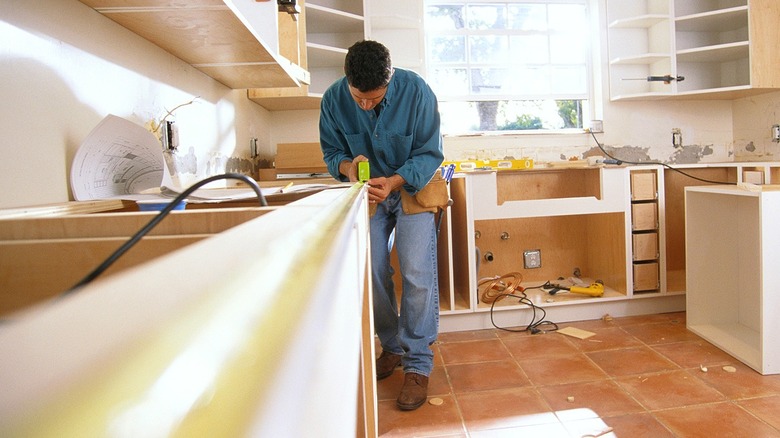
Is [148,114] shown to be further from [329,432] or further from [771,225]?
[771,225]

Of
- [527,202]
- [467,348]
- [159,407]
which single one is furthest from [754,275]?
[159,407]

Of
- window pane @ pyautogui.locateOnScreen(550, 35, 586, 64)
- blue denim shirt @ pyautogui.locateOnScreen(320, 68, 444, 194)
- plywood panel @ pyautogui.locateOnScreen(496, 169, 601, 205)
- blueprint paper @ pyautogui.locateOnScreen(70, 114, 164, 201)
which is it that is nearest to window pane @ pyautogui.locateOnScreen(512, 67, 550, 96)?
window pane @ pyautogui.locateOnScreen(550, 35, 586, 64)

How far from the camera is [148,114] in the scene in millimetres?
1583

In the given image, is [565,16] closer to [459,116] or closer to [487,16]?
[487,16]

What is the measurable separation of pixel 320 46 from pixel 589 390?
235cm

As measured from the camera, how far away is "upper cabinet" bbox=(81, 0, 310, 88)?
4.35 feet

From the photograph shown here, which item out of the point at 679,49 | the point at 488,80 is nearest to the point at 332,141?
the point at 488,80

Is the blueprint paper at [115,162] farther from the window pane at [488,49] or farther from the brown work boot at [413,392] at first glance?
the window pane at [488,49]

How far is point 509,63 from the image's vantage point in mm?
3816

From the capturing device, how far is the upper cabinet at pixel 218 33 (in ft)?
4.35

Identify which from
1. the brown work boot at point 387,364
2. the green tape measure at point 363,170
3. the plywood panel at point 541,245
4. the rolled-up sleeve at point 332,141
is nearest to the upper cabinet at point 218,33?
the rolled-up sleeve at point 332,141

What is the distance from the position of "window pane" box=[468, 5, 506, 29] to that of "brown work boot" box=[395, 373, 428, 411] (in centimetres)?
271

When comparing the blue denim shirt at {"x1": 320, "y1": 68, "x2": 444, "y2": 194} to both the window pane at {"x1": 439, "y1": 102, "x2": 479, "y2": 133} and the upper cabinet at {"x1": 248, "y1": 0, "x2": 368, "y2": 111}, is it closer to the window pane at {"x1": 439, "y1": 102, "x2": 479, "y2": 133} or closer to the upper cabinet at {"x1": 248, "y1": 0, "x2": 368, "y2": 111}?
the upper cabinet at {"x1": 248, "y1": 0, "x2": 368, "y2": 111}

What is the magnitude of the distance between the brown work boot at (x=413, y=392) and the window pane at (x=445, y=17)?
8.68 feet
